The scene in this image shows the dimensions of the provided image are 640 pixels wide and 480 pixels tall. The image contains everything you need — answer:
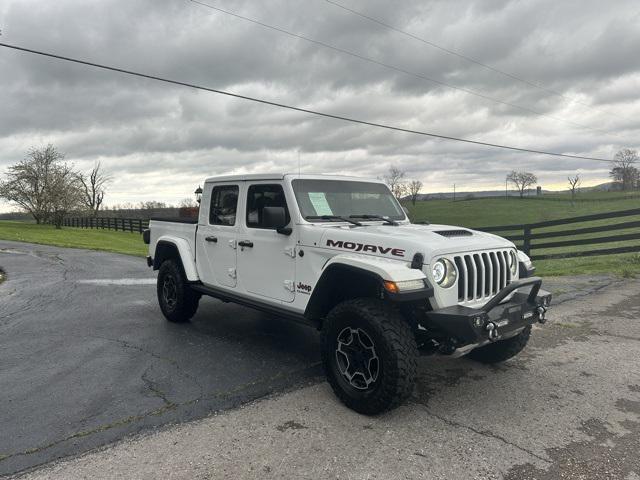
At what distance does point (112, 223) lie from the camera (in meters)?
46.2

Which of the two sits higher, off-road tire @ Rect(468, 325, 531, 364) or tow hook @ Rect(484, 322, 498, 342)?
tow hook @ Rect(484, 322, 498, 342)

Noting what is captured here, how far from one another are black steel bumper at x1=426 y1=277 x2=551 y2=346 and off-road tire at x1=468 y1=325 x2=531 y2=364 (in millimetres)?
601

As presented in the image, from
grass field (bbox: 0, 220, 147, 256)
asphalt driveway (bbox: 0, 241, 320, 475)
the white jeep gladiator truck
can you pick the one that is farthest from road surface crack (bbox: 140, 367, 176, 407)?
grass field (bbox: 0, 220, 147, 256)

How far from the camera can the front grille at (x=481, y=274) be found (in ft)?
12.0

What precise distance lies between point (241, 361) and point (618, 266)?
9.82 metres

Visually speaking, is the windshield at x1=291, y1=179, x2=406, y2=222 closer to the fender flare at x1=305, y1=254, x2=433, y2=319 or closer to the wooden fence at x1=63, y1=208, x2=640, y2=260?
the fender flare at x1=305, y1=254, x2=433, y2=319

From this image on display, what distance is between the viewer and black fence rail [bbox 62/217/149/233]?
131ft

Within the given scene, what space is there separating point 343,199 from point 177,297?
2882mm

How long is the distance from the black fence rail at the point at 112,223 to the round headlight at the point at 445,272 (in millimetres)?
32519

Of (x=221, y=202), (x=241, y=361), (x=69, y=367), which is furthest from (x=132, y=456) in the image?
(x=221, y=202)

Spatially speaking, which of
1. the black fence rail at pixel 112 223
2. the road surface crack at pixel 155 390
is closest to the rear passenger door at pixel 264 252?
the road surface crack at pixel 155 390

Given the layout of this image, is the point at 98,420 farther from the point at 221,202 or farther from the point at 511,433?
the point at 511,433

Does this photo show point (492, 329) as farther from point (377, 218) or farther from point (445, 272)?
point (377, 218)

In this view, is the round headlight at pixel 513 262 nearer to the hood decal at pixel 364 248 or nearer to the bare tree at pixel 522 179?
the hood decal at pixel 364 248
